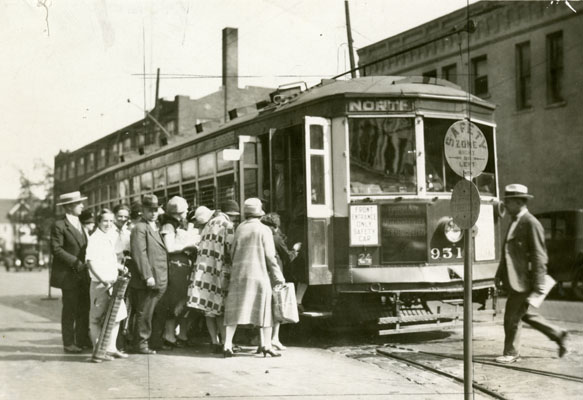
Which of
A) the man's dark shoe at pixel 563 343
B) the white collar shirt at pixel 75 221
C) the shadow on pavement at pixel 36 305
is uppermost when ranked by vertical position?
the white collar shirt at pixel 75 221

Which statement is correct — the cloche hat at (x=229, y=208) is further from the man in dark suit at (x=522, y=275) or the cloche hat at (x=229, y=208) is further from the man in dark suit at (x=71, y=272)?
the man in dark suit at (x=522, y=275)

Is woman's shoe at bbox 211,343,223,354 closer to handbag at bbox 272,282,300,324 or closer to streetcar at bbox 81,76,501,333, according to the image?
handbag at bbox 272,282,300,324

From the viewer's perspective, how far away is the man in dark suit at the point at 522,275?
734cm

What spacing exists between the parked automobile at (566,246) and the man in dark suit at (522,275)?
25.3 ft

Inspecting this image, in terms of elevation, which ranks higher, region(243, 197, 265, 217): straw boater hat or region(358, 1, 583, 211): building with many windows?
region(358, 1, 583, 211): building with many windows

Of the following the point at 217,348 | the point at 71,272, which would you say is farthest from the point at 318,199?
the point at 71,272

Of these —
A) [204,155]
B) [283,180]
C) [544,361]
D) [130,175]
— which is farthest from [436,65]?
[544,361]

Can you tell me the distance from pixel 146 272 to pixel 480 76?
17.9 m

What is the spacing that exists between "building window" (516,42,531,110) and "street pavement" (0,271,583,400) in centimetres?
1364

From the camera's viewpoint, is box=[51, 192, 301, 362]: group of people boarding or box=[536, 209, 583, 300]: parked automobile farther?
box=[536, 209, 583, 300]: parked automobile

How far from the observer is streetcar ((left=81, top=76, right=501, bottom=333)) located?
8797 mm

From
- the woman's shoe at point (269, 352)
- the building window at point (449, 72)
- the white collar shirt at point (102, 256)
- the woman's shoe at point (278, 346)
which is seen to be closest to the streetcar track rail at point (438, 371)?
the woman's shoe at point (278, 346)

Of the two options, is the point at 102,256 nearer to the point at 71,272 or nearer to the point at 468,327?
the point at 71,272

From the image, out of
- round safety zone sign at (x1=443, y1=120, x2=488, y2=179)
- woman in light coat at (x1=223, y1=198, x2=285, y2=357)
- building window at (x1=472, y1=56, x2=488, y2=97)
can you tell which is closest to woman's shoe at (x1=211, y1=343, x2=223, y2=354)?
woman in light coat at (x1=223, y1=198, x2=285, y2=357)
